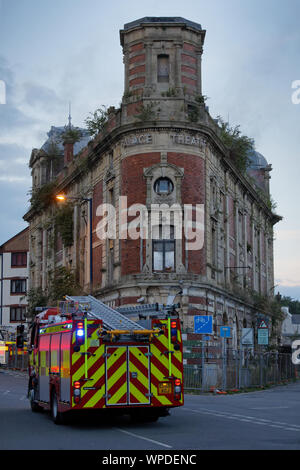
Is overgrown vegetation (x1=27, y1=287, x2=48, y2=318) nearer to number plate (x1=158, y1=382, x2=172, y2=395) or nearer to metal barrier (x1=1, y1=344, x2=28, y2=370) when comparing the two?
metal barrier (x1=1, y1=344, x2=28, y2=370)

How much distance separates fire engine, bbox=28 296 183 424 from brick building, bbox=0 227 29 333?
239ft

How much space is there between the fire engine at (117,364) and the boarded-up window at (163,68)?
2700 centimetres

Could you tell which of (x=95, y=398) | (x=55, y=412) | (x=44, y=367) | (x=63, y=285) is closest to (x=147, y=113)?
(x=63, y=285)

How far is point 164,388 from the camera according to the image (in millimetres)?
16453

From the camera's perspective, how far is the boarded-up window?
140ft

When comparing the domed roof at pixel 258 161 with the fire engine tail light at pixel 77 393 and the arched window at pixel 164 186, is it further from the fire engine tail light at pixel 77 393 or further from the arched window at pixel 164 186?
the fire engine tail light at pixel 77 393

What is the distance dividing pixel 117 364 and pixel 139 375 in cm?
55

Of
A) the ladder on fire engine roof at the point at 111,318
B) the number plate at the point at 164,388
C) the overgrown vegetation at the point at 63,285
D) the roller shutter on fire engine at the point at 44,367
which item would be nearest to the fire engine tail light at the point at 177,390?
the number plate at the point at 164,388

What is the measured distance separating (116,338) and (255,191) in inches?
1722

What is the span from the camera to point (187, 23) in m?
43.3

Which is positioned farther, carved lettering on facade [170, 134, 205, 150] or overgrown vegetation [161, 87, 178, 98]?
overgrown vegetation [161, 87, 178, 98]

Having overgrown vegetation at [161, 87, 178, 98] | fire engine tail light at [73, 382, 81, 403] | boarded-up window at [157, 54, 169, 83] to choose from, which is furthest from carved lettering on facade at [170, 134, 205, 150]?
fire engine tail light at [73, 382, 81, 403]

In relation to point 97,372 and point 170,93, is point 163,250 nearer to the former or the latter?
point 170,93

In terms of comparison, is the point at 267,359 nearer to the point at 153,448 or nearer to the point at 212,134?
the point at 212,134
